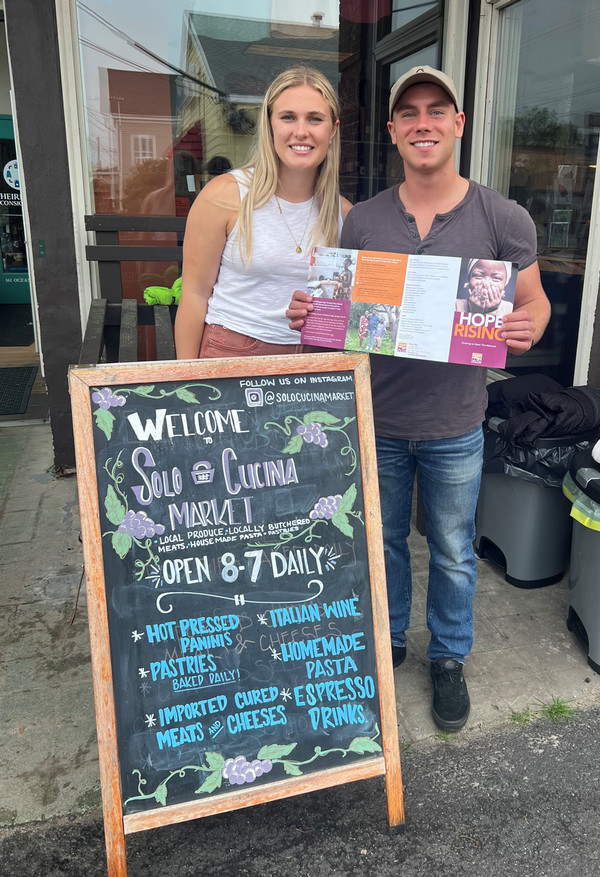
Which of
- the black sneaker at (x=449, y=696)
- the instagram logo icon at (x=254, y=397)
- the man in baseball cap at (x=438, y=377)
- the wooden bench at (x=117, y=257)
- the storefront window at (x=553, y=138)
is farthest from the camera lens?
the wooden bench at (x=117, y=257)

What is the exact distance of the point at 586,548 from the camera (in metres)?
2.71

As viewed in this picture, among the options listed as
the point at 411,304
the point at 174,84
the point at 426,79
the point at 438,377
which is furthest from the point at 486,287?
the point at 174,84

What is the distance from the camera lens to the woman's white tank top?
6.82ft

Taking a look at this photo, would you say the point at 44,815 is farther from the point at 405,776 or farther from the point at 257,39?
the point at 257,39

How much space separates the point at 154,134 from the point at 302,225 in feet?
9.56

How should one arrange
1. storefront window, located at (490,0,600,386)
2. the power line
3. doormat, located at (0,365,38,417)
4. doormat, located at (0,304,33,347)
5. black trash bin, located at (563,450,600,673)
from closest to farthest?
black trash bin, located at (563,450,600,673)
storefront window, located at (490,0,600,386)
the power line
doormat, located at (0,365,38,417)
doormat, located at (0,304,33,347)

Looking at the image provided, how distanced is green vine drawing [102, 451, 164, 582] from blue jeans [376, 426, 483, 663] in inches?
33.4

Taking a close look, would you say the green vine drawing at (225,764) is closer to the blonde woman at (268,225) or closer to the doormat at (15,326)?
the blonde woman at (268,225)

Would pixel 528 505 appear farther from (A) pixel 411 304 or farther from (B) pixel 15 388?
(B) pixel 15 388

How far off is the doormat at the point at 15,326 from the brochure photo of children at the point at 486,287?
7.12m

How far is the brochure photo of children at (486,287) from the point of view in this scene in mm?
1922

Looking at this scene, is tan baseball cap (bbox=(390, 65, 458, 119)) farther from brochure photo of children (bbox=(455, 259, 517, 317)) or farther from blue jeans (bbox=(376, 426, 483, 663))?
blue jeans (bbox=(376, 426, 483, 663))

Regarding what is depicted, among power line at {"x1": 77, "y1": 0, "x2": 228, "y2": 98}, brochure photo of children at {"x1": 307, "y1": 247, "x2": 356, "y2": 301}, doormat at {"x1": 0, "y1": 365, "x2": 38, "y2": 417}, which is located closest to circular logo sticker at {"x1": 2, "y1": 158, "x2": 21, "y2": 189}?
doormat at {"x1": 0, "y1": 365, "x2": 38, "y2": 417}

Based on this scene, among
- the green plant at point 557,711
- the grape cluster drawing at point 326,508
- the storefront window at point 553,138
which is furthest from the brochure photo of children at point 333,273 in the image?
the storefront window at point 553,138
